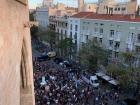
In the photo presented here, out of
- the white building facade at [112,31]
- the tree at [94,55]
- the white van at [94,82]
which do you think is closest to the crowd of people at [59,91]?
the white van at [94,82]

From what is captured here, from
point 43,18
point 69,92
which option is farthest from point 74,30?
point 69,92

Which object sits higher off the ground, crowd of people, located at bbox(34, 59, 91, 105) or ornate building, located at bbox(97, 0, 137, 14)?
ornate building, located at bbox(97, 0, 137, 14)

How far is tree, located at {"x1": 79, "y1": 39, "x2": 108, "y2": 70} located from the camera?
35.5 metres

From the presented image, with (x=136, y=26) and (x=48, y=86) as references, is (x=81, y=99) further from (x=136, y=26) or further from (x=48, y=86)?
(x=136, y=26)

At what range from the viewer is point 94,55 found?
1417 inches

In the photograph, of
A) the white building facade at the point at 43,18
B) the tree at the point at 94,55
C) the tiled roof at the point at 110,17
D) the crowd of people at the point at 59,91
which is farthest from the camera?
the white building facade at the point at 43,18

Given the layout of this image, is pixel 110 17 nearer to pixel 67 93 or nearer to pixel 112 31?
pixel 112 31

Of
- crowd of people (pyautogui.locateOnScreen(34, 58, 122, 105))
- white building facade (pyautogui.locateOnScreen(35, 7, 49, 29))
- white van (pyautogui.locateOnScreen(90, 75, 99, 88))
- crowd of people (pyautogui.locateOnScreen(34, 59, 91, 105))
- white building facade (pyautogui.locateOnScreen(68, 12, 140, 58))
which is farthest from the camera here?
white building facade (pyautogui.locateOnScreen(35, 7, 49, 29))

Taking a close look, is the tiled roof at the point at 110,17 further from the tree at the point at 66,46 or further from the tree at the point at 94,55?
the tree at the point at 66,46

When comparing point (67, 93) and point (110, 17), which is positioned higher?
point (110, 17)

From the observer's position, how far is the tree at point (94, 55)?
116 ft

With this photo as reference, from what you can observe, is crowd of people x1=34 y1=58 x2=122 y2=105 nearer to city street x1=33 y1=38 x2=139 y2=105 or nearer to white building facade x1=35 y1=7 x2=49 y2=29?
city street x1=33 y1=38 x2=139 y2=105

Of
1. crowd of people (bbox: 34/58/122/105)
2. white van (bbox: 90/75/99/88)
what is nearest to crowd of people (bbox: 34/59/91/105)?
crowd of people (bbox: 34/58/122/105)

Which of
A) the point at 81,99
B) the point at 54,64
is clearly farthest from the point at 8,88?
the point at 54,64
